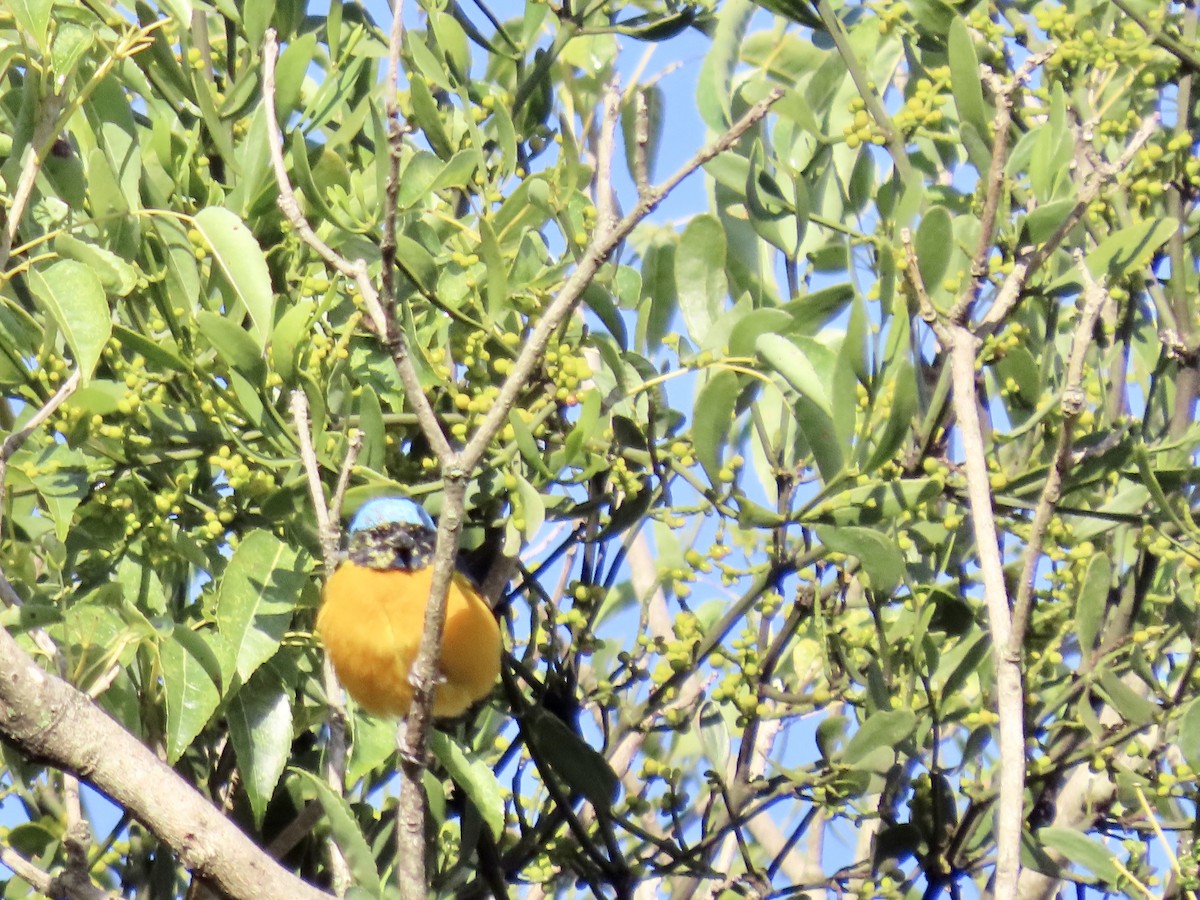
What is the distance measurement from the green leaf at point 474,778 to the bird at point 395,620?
70mm

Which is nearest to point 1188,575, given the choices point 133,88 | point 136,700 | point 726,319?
point 726,319

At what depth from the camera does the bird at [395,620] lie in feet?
Answer: 8.49

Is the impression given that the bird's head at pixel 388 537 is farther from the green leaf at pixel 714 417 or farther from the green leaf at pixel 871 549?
the green leaf at pixel 871 549

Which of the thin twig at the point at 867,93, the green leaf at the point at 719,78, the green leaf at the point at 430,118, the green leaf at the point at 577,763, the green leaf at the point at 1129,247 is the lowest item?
the green leaf at the point at 577,763

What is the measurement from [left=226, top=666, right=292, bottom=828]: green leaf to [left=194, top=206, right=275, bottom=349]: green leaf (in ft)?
1.73

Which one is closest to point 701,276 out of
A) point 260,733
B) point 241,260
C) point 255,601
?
point 241,260

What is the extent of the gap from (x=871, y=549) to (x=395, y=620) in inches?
53.7

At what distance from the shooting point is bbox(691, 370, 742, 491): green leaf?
2.03 m

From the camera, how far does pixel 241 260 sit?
2.03 meters

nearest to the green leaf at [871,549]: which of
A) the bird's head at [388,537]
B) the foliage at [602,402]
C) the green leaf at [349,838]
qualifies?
the foliage at [602,402]

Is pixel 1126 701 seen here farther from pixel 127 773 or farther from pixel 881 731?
pixel 127 773

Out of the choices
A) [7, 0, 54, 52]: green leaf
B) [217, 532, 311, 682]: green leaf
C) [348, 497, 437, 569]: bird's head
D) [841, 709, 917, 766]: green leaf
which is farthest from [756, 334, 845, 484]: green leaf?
[348, 497, 437, 569]: bird's head

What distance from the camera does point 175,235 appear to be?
222 cm

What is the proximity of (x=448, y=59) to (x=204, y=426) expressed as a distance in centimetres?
70
